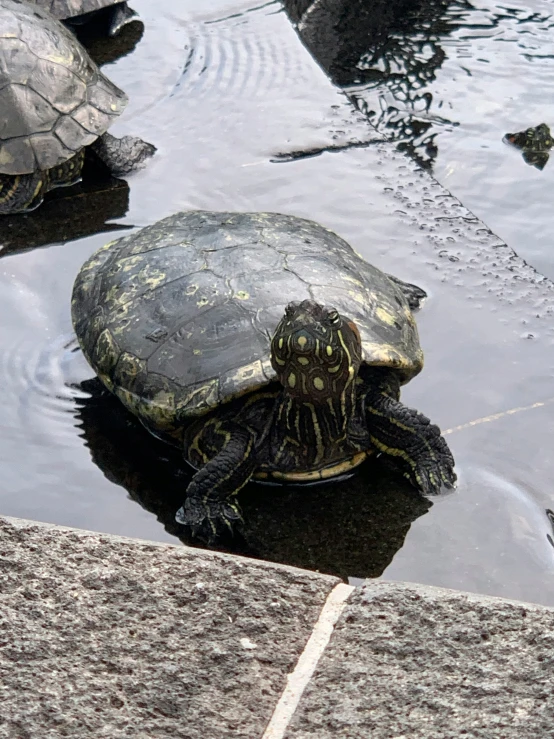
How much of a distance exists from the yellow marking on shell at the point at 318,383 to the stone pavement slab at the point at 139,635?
1007mm

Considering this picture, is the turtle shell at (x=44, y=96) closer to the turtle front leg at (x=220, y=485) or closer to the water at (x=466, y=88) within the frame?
the water at (x=466, y=88)

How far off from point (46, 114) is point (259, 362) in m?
3.18

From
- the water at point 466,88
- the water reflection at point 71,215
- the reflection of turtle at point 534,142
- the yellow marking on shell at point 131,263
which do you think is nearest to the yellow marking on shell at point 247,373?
the yellow marking on shell at point 131,263

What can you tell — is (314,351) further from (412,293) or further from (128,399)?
(412,293)

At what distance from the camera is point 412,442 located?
3541mm

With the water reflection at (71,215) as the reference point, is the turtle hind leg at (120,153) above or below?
above

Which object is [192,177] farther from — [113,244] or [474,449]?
[474,449]

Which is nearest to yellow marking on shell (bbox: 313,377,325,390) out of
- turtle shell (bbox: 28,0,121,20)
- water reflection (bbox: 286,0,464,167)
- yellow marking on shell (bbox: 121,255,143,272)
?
yellow marking on shell (bbox: 121,255,143,272)

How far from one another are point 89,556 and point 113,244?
2.38 meters

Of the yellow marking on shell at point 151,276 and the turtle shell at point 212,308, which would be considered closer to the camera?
the turtle shell at point 212,308

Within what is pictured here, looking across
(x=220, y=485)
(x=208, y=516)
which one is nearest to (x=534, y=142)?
(x=220, y=485)

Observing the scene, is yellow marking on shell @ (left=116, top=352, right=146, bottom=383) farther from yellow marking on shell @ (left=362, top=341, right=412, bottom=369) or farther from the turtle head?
yellow marking on shell @ (left=362, top=341, right=412, bottom=369)

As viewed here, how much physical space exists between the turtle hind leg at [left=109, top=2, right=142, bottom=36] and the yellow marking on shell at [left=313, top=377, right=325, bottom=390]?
515 centimetres

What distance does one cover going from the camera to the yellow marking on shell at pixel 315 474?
3598 mm
